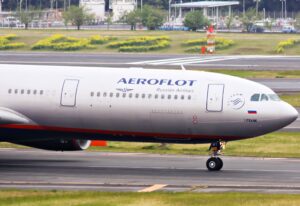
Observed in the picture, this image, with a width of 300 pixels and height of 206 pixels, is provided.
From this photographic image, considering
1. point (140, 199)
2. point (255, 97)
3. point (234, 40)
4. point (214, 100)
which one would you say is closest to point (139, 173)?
point (214, 100)

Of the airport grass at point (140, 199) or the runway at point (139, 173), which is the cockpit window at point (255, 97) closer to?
the runway at point (139, 173)

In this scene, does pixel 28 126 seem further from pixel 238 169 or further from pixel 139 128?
pixel 238 169

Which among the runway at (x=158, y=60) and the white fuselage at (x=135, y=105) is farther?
the runway at (x=158, y=60)

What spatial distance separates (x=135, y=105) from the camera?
127 feet

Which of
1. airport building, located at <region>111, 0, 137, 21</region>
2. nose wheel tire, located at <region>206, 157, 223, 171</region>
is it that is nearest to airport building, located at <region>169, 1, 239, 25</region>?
airport building, located at <region>111, 0, 137, 21</region>

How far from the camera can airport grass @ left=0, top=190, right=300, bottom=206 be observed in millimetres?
30469

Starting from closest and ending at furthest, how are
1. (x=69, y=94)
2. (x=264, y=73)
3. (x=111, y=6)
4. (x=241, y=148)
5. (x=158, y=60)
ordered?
(x=69, y=94)
(x=241, y=148)
(x=264, y=73)
(x=158, y=60)
(x=111, y=6)

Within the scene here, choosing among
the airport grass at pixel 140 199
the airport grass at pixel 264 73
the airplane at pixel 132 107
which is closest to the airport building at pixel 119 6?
the airport grass at pixel 264 73

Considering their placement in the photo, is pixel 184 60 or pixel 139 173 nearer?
pixel 139 173

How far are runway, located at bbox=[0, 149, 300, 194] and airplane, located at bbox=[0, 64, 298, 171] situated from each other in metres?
1.18

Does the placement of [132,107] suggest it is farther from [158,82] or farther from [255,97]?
[255,97]

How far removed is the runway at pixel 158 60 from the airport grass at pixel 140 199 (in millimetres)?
57851

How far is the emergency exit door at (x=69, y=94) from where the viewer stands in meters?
39.2

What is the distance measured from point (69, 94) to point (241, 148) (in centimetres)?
1040
